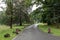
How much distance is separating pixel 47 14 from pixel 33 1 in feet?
24.5

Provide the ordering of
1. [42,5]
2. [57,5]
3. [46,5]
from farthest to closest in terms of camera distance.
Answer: [42,5]
[46,5]
[57,5]

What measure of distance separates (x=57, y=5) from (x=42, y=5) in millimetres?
7798

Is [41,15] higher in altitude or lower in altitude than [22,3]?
lower

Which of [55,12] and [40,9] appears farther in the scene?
[40,9]

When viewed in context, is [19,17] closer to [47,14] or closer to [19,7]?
[19,7]

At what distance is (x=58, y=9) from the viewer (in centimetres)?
4531

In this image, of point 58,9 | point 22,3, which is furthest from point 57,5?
point 22,3

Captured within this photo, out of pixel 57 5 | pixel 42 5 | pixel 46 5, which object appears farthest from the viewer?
pixel 42 5

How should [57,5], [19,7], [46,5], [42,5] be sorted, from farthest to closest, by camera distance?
[19,7] → [42,5] → [46,5] → [57,5]

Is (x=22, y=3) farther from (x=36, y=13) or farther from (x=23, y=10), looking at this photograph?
(x=36, y=13)

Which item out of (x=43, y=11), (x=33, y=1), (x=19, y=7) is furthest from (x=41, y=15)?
(x=19, y=7)

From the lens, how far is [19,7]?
183 ft

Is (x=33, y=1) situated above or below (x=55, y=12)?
above

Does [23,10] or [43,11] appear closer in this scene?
[43,11]
